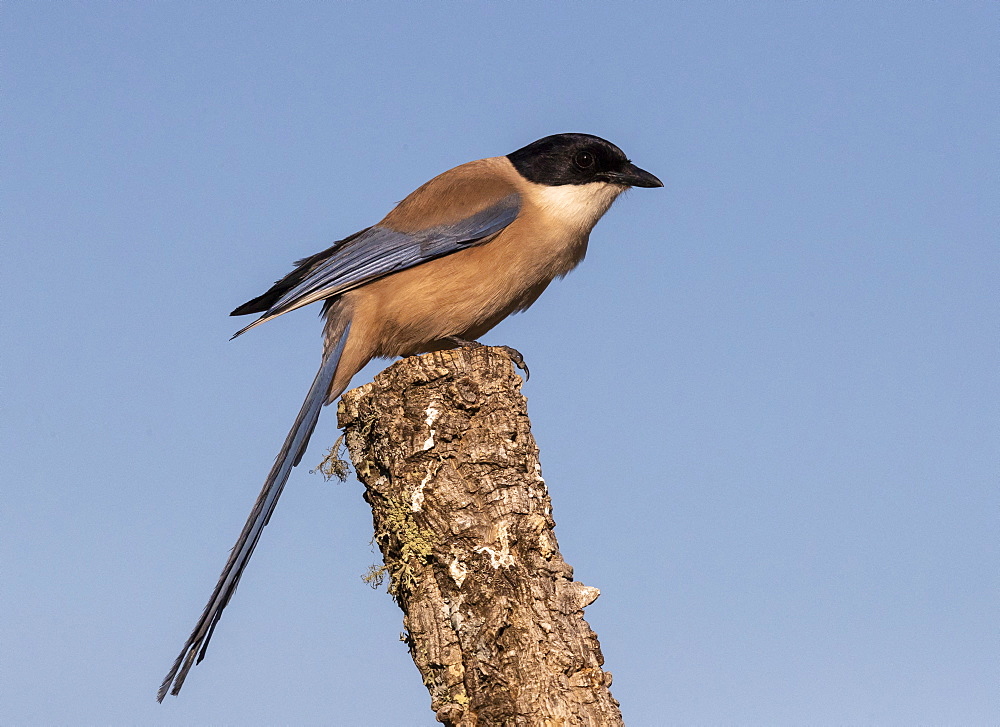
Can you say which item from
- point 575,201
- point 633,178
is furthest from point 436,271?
point 633,178

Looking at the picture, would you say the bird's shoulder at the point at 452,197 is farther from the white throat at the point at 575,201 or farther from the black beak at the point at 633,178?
the black beak at the point at 633,178

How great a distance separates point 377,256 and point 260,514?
168cm

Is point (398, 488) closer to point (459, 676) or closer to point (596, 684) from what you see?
point (459, 676)

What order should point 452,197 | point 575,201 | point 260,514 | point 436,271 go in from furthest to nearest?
point 575,201 → point 452,197 → point 436,271 → point 260,514

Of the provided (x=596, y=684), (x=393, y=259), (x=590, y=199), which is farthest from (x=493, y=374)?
(x=590, y=199)

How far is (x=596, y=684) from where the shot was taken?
12.0ft

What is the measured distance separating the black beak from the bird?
210mm

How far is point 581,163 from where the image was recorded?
6125mm

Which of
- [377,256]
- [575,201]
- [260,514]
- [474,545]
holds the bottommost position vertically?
[474,545]

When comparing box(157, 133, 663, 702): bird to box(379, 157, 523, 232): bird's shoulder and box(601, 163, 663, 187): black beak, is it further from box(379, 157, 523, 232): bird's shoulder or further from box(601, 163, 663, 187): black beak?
box(601, 163, 663, 187): black beak

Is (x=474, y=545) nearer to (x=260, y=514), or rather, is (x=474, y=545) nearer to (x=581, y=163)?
(x=260, y=514)

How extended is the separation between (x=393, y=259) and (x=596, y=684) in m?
2.71

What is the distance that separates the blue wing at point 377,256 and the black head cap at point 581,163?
43 cm

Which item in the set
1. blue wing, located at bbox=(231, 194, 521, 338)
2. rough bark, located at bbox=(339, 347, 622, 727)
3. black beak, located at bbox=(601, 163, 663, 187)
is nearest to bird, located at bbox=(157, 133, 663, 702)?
blue wing, located at bbox=(231, 194, 521, 338)
